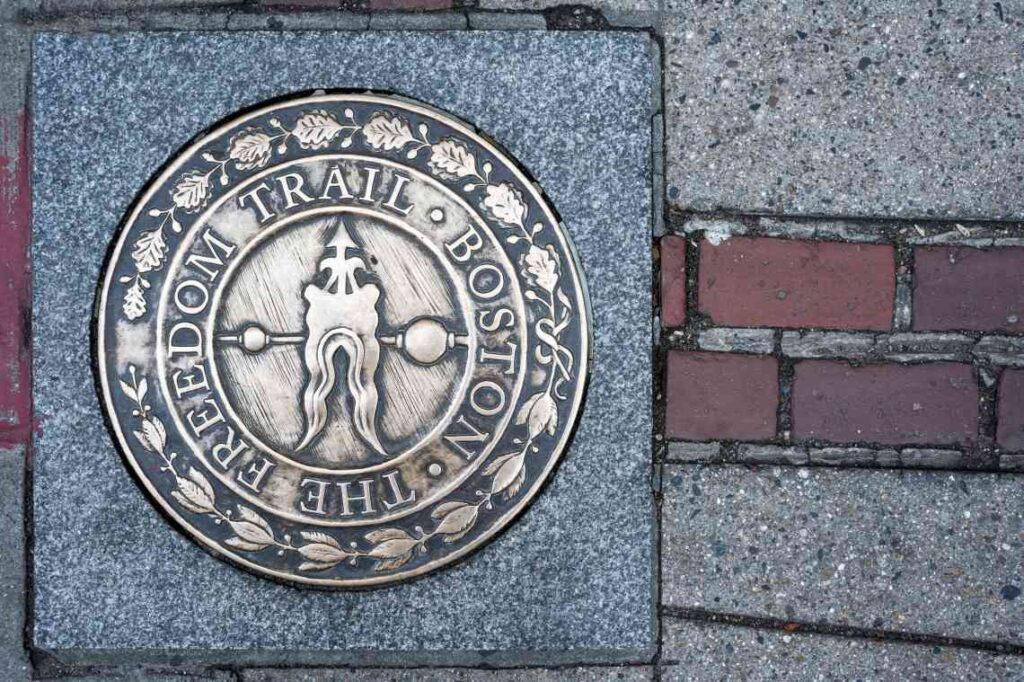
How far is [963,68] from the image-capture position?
1509 millimetres

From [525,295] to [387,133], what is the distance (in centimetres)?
41

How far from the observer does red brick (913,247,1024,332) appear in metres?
1.48

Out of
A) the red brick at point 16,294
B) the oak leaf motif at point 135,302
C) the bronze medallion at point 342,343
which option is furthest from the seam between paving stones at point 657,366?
the red brick at point 16,294

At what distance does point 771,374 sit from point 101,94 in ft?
4.69

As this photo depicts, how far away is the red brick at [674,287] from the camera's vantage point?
148 cm

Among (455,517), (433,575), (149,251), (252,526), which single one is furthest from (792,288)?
(149,251)

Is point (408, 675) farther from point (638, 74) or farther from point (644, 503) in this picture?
point (638, 74)

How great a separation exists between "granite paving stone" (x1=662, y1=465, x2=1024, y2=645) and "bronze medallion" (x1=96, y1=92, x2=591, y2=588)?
33cm

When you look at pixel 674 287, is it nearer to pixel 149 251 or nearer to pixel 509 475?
pixel 509 475

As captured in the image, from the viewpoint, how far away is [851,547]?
148 cm

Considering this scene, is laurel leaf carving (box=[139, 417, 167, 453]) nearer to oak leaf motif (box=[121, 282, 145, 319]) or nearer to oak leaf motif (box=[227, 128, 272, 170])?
oak leaf motif (box=[121, 282, 145, 319])

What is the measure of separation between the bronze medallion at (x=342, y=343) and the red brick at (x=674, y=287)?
17 cm

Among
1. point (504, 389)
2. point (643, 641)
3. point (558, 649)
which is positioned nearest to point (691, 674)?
point (643, 641)

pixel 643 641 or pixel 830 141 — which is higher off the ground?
pixel 830 141
